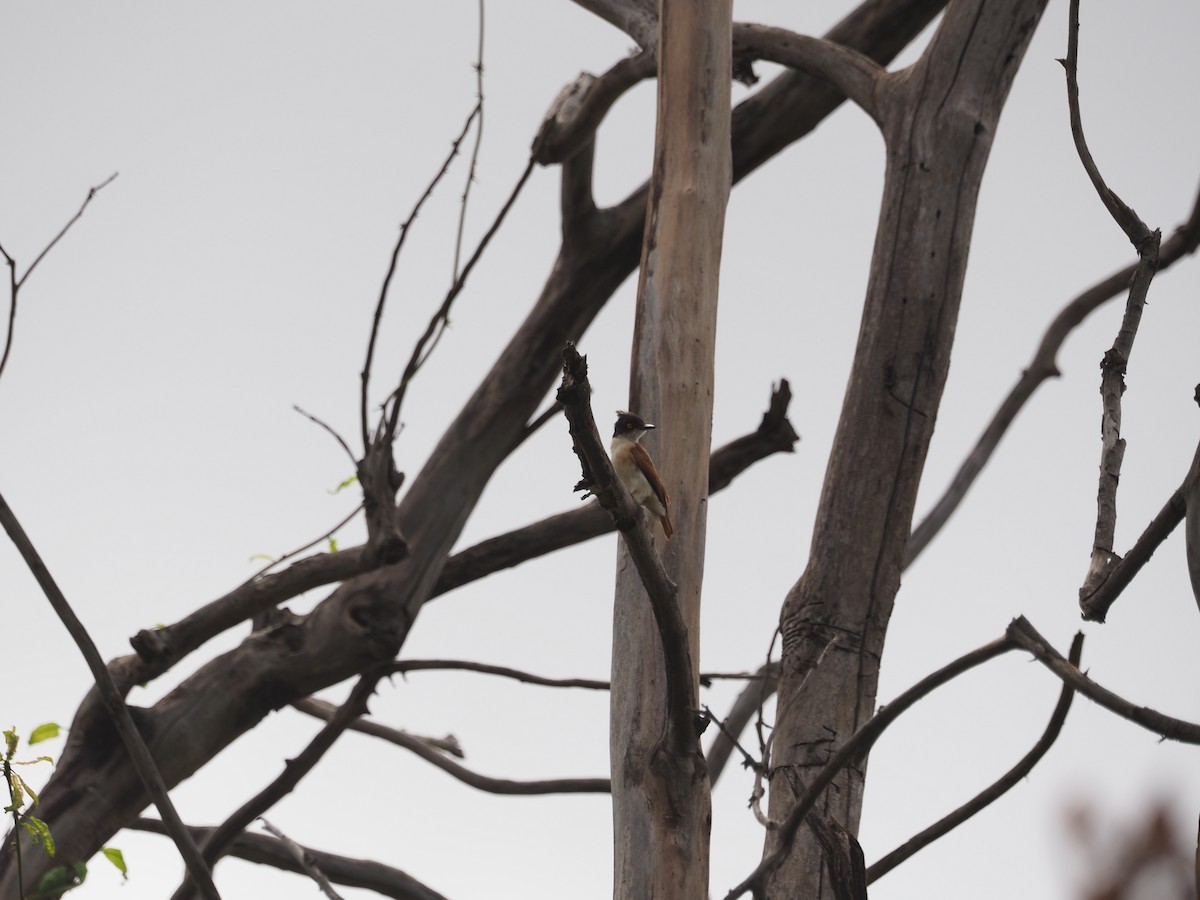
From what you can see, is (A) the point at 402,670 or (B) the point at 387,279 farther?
(A) the point at 402,670

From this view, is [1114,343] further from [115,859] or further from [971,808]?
[115,859]

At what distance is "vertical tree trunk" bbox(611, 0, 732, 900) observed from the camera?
10.2 ft

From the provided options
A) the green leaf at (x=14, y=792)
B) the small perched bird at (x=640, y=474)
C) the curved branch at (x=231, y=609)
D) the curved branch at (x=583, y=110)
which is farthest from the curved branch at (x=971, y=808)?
the curved branch at (x=583, y=110)

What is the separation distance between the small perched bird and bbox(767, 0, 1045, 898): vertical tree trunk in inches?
23.8

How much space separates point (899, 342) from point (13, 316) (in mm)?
2710

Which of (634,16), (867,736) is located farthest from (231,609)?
(634,16)

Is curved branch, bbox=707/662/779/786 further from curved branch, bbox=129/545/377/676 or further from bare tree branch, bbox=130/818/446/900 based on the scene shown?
curved branch, bbox=129/545/377/676

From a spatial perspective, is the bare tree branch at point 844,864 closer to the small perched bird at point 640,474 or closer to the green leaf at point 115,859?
the small perched bird at point 640,474

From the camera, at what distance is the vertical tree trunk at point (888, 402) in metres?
3.57

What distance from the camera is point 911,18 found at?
17.3 feet

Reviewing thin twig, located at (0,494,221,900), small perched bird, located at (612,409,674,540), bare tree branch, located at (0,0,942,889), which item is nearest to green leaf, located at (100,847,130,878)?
thin twig, located at (0,494,221,900)

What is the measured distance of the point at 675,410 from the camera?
12.0 feet

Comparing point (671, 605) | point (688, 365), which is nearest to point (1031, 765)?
point (671, 605)

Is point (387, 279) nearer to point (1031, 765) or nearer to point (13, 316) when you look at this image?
point (13, 316)
